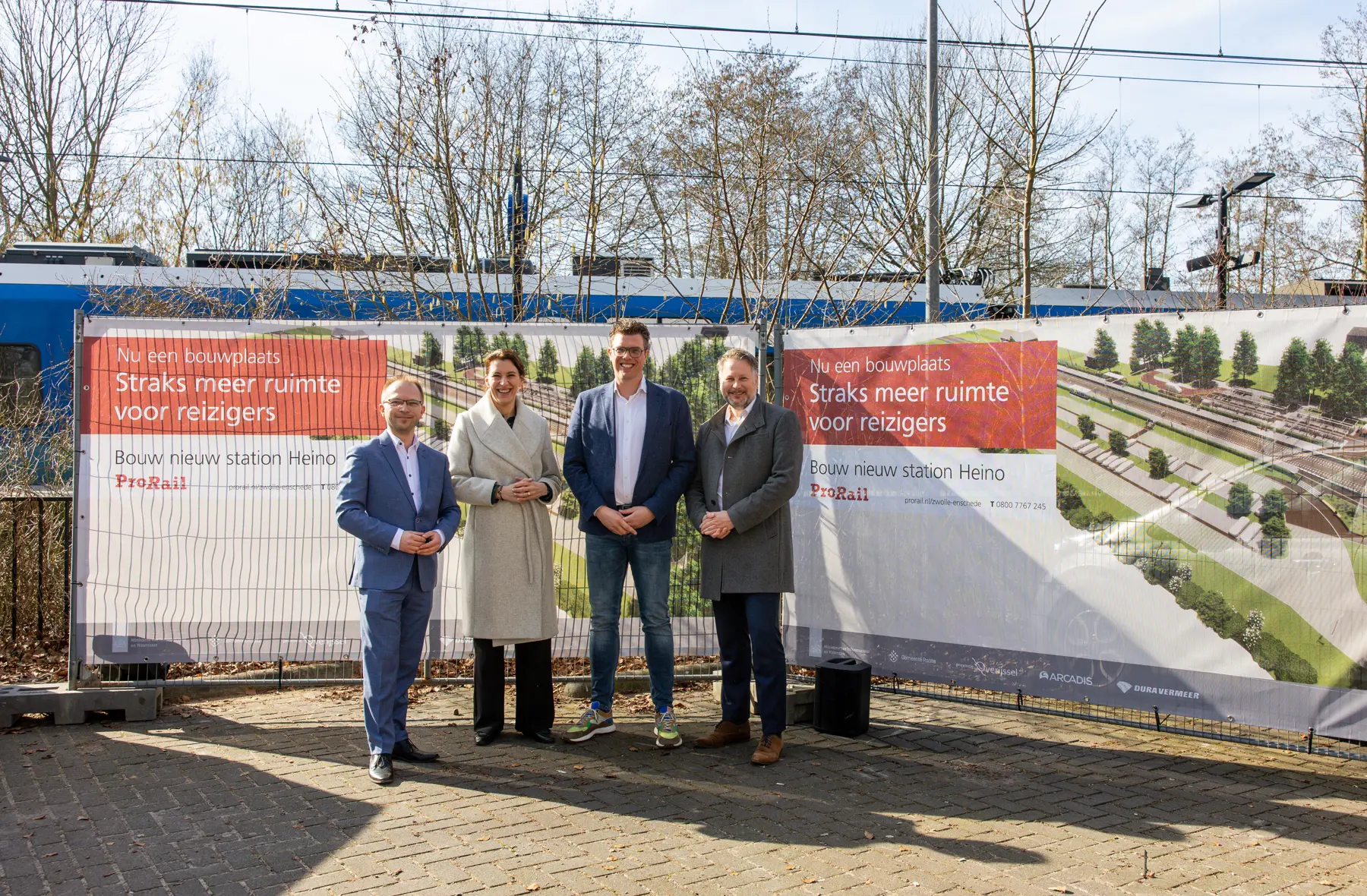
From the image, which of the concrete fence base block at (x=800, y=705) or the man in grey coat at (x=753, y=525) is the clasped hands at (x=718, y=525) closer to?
the man in grey coat at (x=753, y=525)

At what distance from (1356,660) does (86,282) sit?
13.2 meters

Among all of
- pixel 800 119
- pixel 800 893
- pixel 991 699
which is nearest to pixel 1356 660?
pixel 991 699

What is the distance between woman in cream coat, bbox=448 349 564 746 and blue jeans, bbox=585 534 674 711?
0.24m

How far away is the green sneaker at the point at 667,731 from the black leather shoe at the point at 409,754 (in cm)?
113

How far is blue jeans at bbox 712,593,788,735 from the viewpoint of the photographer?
219 inches

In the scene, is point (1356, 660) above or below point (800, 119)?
below

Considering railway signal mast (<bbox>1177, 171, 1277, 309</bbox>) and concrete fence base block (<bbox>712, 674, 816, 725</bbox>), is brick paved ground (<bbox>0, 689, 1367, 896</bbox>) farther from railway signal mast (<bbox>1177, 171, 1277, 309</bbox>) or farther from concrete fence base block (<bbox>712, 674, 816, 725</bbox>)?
railway signal mast (<bbox>1177, 171, 1277, 309</bbox>)

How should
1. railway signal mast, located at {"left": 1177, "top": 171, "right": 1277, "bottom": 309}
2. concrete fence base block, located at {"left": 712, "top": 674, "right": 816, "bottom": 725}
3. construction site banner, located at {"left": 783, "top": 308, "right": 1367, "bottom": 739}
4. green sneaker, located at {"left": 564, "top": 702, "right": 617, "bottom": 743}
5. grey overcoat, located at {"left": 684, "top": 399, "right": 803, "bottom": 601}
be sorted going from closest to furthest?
construction site banner, located at {"left": 783, "top": 308, "right": 1367, "bottom": 739} → grey overcoat, located at {"left": 684, "top": 399, "right": 803, "bottom": 601} → green sneaker, located at {"left": 564, "top": 702, "right": 617, "bottom": 743} → concrete fence base block, located at {"left": 712, "top": 674, "right": 816, "bottom": 725} → railway signal mast, located at {"left": 1177, "top": 171, "right": 1277, "bottom": 309}

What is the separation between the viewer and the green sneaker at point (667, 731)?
5.70m

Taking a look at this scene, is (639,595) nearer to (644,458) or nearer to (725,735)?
(644,458)

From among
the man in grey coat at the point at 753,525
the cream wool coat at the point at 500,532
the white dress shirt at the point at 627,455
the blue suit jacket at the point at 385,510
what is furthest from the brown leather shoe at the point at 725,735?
the blue suit jacket at the point at 385,510

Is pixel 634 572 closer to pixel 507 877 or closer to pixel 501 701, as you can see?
pixel 501 701

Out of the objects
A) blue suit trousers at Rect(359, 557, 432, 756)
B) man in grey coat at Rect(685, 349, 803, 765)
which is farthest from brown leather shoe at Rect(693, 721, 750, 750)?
blue suit trousers at Rect(359, 557, 432, 756)

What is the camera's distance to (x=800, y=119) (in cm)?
1020
